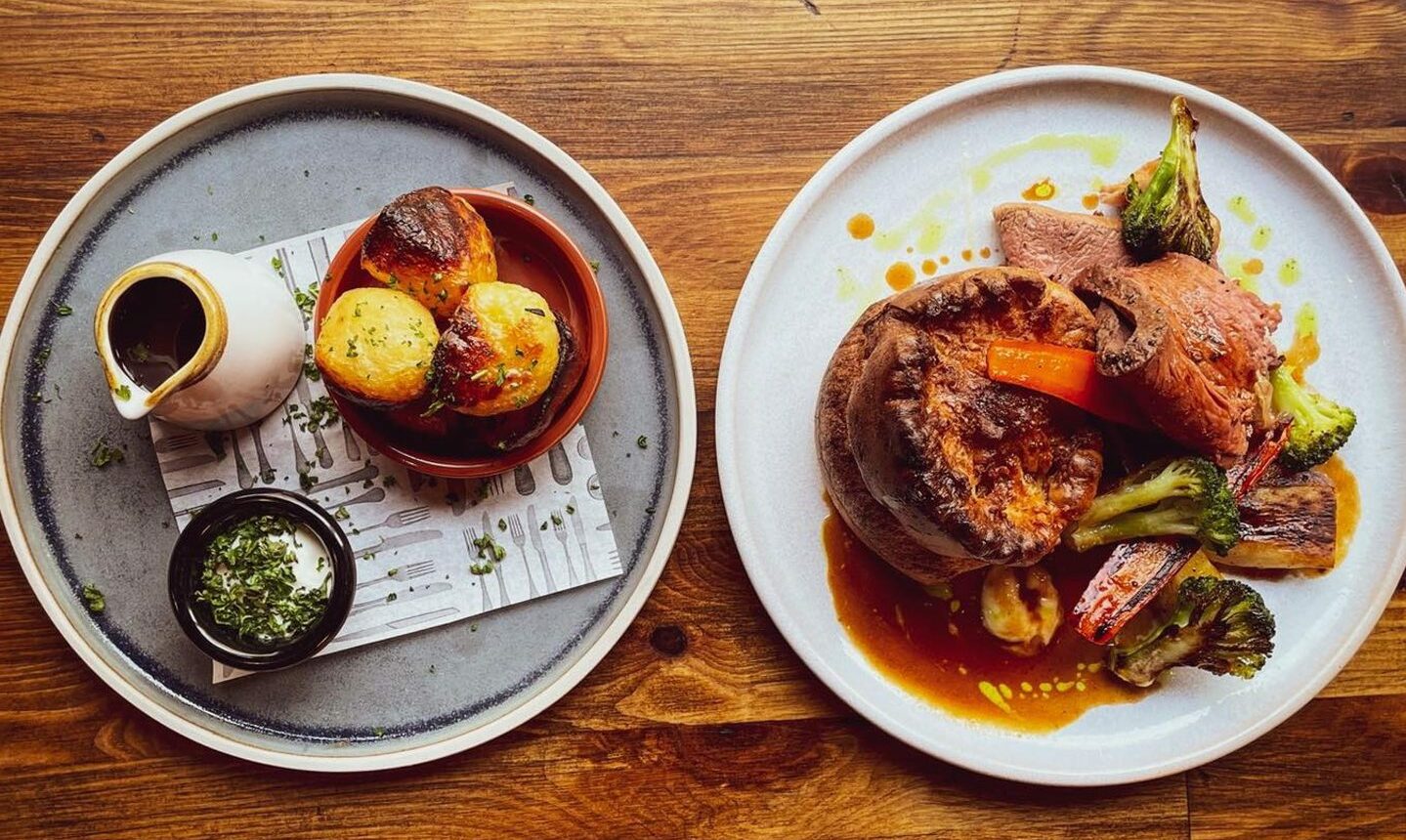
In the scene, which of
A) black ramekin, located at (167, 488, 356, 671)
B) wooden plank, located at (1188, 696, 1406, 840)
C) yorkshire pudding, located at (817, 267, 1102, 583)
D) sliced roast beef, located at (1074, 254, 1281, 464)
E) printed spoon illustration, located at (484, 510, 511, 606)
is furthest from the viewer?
wooden plank, located at (1188, 696, 1406, 840)

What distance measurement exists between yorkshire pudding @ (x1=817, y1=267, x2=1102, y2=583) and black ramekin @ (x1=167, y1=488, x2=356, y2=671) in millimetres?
1454

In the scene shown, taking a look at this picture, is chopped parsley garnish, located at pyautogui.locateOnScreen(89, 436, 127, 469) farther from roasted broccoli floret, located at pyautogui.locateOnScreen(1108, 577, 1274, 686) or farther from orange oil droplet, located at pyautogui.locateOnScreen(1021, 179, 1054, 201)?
roasted broccoli floret, located at pyautogui.locateOnScreen(1108, 577, 1274, 686)

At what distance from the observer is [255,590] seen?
2.65m

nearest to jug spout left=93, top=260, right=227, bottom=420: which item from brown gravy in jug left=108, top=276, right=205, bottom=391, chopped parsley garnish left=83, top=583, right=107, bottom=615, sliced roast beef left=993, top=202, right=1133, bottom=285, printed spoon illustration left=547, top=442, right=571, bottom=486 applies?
brown gravy in jug left=108, top=276, right=205, bottom=391

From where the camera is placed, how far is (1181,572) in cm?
292

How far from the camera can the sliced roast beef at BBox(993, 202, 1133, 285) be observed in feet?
9.52

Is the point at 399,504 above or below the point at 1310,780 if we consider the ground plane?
above

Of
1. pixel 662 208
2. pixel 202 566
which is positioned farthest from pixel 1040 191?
pixel 202 566

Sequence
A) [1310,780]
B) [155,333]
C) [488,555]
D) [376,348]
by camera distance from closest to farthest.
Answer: [376,348] → [155,333] → [488,555] → [1310,780]

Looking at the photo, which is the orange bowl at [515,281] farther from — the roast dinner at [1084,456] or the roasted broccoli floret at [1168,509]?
the roasted broccoli floret at [1168,509]

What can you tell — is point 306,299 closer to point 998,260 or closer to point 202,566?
point 202,566

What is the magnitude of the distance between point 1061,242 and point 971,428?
0.82 m

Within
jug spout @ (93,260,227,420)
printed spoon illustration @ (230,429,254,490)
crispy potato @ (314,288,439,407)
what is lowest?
printed spoon illustration @ (230,429,254,490)

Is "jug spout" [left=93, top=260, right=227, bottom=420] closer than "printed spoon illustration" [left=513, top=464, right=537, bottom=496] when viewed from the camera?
Yes
